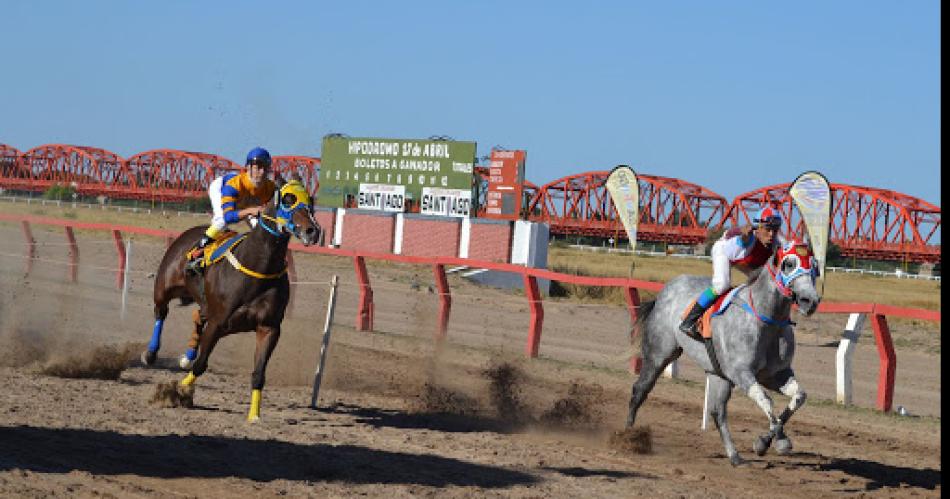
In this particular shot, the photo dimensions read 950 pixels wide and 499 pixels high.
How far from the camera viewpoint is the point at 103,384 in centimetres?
1276

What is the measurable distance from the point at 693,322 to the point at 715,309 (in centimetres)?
28

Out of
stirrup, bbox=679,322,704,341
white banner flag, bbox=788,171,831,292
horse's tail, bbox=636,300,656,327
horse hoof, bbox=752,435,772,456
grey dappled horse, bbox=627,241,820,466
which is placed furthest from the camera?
white banner flag, bbox=788,171,831,292

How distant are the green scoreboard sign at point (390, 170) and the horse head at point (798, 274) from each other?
3526 centimetres

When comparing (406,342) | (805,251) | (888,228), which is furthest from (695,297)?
(888,228)

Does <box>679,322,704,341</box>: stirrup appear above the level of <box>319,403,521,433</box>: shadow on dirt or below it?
above

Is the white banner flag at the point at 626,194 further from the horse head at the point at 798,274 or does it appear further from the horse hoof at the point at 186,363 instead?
the horse head at the point at 798,274

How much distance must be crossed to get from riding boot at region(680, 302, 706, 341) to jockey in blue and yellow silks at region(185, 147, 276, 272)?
13.1ft

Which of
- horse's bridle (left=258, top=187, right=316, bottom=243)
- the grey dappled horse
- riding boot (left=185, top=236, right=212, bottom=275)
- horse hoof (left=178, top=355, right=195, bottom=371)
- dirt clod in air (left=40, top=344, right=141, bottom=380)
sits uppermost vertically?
horse's bridle (left=258, top=187, right=316, bottom=243)

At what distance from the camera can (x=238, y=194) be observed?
1206cm

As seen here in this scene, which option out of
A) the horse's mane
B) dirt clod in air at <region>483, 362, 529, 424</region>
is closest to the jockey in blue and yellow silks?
dirt clod in air at <region>483, 362, 529, 424</region>

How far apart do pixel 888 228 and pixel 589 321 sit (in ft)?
286

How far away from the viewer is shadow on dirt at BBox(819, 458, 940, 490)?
425 inches

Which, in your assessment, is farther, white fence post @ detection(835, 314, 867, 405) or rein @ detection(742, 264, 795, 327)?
white fence post @ detection(835, 314, 867, 405)

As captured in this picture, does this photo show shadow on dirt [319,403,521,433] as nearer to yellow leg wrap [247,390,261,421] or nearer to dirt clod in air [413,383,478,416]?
dirt clod in air [413,383,478,416]
